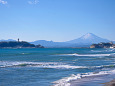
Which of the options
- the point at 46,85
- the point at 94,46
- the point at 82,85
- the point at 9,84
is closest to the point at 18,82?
the point at 9,84

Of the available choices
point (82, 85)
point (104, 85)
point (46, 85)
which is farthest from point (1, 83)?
point (104, 85)

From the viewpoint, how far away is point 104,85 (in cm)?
1811

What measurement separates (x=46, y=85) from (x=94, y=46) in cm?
18448

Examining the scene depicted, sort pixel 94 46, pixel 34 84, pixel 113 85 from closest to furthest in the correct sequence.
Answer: pixel 113 85 → pixel 34 84 → pixel 94 46

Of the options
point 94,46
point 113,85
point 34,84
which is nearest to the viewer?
point 113,85

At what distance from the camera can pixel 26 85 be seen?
1875cm

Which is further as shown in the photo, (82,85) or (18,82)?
(18,82)

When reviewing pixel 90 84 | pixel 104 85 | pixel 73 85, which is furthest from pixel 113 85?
pixel 73 85

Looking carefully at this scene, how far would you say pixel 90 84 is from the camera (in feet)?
61.0

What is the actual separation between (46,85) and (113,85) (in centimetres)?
583

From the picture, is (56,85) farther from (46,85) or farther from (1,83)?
(1,83)

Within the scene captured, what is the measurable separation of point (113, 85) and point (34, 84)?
7.04 metres

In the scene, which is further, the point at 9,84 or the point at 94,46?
the point at 94,46

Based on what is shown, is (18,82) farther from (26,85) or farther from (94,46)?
(94,46)
